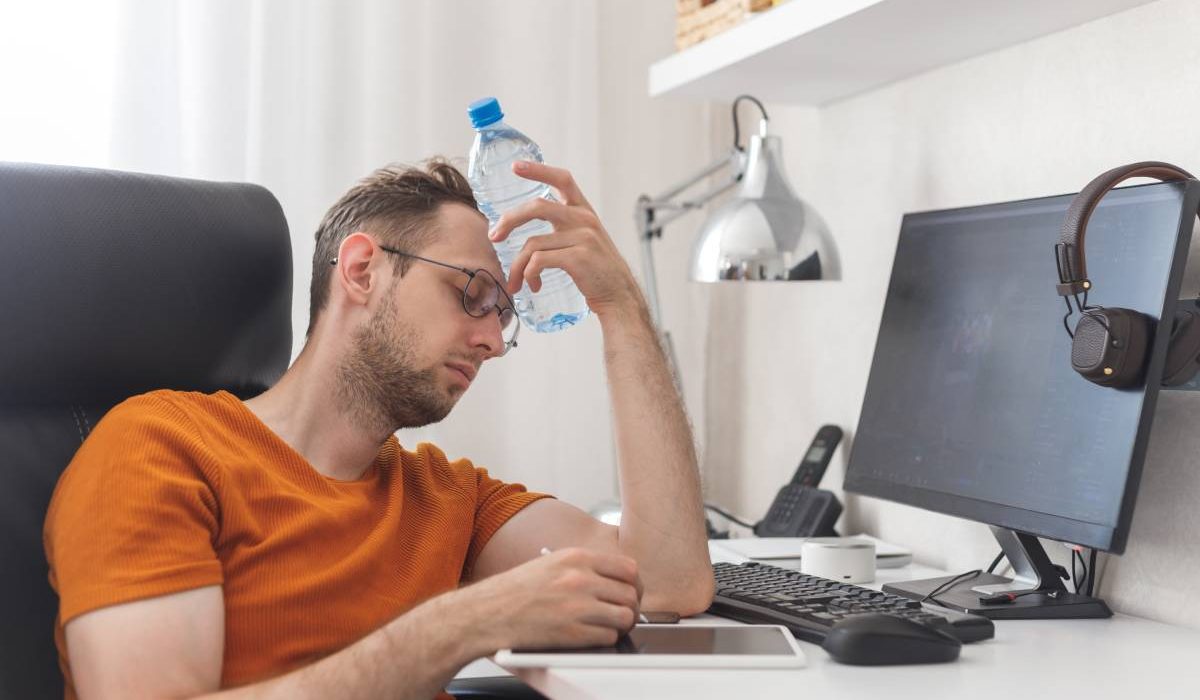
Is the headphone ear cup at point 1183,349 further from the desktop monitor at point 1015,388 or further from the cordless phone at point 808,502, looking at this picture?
the cordless phone at point 808,502

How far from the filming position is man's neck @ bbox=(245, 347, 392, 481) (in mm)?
1311

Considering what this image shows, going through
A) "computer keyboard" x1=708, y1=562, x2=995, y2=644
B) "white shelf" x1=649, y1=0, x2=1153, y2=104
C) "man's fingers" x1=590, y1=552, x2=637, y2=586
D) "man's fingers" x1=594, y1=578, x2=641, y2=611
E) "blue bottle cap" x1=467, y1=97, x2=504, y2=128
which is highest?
"white shelf" x1=649, y1=0, x2=1153, y2=104

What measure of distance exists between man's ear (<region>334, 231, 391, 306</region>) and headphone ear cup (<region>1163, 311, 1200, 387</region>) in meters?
0.83

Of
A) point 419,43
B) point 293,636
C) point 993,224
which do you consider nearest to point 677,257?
point 419,43

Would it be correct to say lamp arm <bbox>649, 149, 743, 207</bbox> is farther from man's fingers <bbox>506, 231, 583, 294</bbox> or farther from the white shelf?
man's fingers <bbox>506, 231, 583, 294</bbox>

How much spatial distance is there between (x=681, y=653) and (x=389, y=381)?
497 millimetres

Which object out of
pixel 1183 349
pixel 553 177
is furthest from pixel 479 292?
pixel 1183 349

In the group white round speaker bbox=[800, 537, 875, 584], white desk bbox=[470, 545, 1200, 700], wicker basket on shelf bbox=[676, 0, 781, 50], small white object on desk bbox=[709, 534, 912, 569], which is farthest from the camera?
wicker basket on shelf bbox=[676, 0, 781, 50]

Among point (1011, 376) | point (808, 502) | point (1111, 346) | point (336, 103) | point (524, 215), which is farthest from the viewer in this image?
point (336, 103)

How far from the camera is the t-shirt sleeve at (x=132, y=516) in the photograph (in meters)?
1.01

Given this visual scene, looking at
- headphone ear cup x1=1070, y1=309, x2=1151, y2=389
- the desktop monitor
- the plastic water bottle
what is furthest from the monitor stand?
the plastic water bottle

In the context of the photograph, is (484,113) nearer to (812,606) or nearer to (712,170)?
(812,606)

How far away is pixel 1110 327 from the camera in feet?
3.77

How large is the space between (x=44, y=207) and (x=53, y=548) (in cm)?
33
